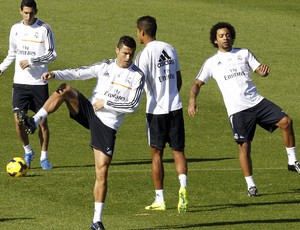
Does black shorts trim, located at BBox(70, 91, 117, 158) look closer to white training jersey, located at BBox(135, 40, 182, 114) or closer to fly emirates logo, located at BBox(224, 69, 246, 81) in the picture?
white training jersey, located at BBox(135, 40, 182, 114)

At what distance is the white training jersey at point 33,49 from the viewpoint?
69.0ft

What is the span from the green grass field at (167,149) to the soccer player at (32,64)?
699 millimetres

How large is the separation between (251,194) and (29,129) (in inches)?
185

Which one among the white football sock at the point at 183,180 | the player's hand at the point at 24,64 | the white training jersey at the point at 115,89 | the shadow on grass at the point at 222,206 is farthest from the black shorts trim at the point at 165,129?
the player's hand at the point at 24,64

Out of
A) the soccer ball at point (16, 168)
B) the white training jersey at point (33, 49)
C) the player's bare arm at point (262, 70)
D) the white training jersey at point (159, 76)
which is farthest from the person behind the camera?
the white training jersey at point (33, 49)

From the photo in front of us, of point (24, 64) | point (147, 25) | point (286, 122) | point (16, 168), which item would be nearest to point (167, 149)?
point (24, 64)

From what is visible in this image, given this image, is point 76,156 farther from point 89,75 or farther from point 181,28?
point 181,28

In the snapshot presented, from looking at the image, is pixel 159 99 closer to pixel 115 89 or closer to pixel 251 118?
pixel 115 89

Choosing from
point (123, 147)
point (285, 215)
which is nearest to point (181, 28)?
point (123, 147)

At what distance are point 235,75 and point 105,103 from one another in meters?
3.80

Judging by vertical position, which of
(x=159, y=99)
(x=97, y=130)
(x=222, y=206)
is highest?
(x=159, y=99)

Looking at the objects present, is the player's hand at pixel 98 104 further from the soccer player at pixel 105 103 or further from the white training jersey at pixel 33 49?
the white training jersey at pixel 33 49

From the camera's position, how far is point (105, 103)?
49.4 feet

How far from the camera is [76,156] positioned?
2298cm
